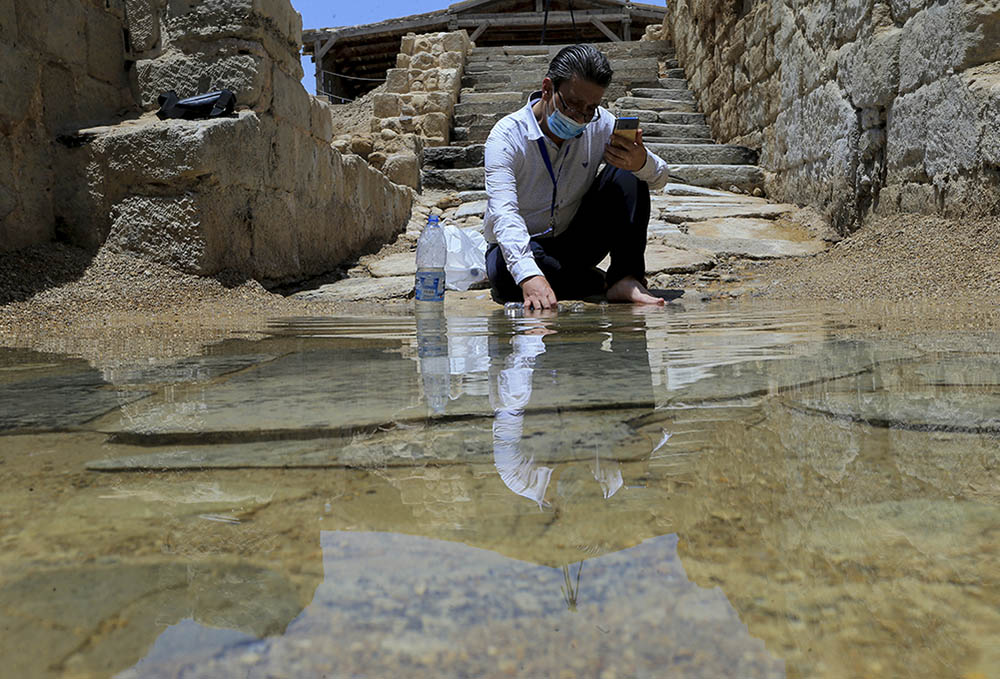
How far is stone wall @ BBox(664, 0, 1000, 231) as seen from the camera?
307cm

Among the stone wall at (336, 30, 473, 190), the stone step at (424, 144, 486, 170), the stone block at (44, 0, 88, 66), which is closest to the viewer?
the stone block at (44, 0, 88, 66)

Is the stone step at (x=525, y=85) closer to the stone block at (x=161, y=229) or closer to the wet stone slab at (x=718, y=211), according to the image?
the wet stone slab at (x=718, y=211)

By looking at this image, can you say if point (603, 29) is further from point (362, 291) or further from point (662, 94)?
point (362, 291)

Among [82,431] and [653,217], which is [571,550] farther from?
[653,217]

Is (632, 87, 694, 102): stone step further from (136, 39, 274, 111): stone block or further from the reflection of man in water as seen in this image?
the reflection of man in water

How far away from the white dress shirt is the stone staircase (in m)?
3.14

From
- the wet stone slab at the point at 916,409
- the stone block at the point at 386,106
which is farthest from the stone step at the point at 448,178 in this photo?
the wet stone slab at the point at 916,409

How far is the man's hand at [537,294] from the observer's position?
2699 mm

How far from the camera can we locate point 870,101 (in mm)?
3936

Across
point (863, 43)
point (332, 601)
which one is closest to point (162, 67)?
point (863, 43)

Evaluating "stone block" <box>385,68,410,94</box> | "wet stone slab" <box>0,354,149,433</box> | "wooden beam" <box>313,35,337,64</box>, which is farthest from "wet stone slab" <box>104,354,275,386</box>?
"wooden beam" <box>313,35,337,64</box>

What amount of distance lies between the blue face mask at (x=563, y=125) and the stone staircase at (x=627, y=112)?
333cm

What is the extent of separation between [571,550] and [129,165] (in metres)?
3.50

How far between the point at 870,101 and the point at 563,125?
2066mm
